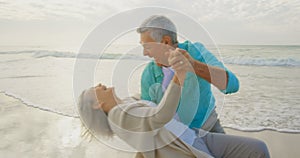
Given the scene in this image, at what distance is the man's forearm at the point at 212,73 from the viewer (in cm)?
122

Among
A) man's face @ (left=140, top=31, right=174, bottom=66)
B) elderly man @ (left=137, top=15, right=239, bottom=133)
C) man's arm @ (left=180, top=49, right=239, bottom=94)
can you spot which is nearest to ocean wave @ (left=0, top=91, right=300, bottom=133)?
elderly man @ (left=137, top=15, right=239, bottom=133)

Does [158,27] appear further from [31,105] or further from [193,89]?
[31,105]

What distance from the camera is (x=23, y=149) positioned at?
2.53m

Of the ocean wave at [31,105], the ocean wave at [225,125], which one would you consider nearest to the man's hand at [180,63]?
the ocean wave at [225,125]

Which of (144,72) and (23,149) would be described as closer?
(144,72)

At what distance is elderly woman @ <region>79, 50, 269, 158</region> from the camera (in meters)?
1.11

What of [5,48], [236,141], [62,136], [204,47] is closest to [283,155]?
[236,141]

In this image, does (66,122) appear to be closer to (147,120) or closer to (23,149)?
(23,149)

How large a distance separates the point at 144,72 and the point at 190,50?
0.97 ft

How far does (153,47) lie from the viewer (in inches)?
51.4

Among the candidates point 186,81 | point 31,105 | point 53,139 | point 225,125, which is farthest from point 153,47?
point 31,105

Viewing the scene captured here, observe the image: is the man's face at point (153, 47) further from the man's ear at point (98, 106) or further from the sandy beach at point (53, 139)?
the sandy beach at point (53, 139)

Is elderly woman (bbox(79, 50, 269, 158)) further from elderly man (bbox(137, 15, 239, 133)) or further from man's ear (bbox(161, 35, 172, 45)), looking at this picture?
man's ear (bbox(161, 35, 172, 45))

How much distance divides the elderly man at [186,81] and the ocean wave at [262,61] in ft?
29.4
